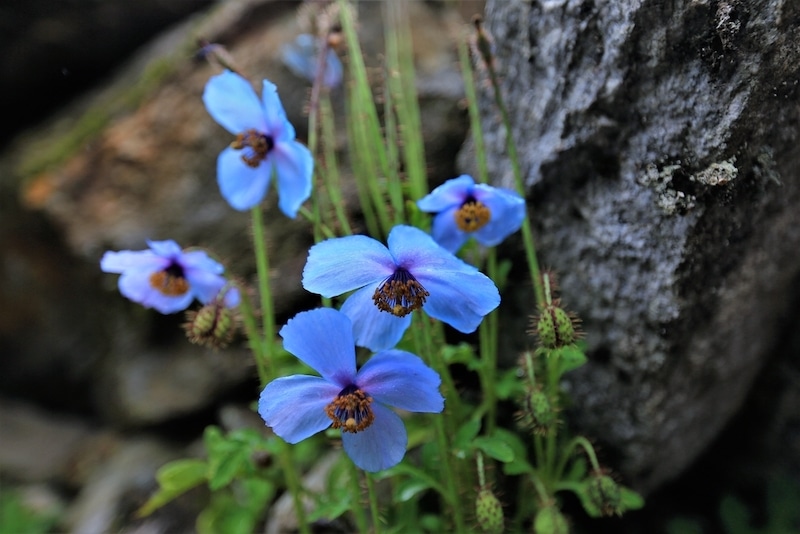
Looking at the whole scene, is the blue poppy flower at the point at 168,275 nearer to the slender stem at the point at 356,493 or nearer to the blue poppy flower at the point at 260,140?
the blue poppy flower at the point at 260,140

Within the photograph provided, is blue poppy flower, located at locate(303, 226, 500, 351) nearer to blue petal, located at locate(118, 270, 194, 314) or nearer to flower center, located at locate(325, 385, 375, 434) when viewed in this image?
flower center, located at locate(325, 385, 375, 434)

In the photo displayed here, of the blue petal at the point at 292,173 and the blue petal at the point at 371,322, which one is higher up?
the blue petal at the point at 292,173

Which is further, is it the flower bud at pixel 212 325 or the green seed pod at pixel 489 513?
the flower bud at pixel 212 325

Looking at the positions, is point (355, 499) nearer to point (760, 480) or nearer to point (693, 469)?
point (693, 469)

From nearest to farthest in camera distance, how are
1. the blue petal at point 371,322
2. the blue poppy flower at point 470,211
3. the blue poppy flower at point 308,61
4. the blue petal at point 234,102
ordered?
the blue petal at point 371,322 → the blue poppy flower at point 470,211 → the blue petal at point 234,102 → the blue poppy flower at point 308,61

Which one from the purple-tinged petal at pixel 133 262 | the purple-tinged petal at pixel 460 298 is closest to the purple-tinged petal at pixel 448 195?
the purple-tinged petal at pixel 460 298

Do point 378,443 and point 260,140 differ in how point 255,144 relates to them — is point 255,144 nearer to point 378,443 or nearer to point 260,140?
point 260,140

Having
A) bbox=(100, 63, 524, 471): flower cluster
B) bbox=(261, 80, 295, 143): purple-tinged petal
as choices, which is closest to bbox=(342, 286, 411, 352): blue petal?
bbox=(100, 63, 524, 471): flower cluster
